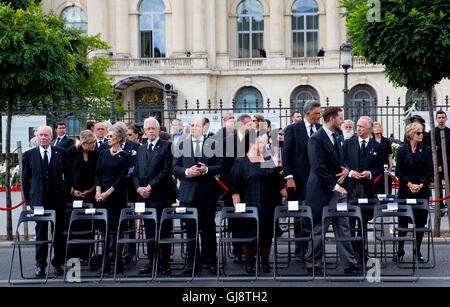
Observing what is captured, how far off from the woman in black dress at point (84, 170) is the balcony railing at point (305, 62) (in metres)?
33.6

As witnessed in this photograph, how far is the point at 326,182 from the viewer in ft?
30.2

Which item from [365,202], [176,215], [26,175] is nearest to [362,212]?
[365,202]

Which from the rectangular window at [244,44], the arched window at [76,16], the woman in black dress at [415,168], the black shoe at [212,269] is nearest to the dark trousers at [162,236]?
the black shoe at [212,269]

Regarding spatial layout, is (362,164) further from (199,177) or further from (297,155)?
(199,177)

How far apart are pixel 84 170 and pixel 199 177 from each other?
6.78 feet

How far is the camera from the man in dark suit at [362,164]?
10.4 metres

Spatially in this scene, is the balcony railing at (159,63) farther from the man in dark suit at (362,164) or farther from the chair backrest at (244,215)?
the chair backrest at (244,215)

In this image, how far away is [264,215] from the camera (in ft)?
31.0

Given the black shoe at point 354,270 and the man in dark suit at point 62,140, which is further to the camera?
the man in dark suit at point 62,140

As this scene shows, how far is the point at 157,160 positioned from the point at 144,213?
82 centimetres

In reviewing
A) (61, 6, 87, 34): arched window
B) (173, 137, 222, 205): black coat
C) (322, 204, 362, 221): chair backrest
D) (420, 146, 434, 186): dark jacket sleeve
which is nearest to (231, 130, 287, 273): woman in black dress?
(173, 137, 222, 205): black coat

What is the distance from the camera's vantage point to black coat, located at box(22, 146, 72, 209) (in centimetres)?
986

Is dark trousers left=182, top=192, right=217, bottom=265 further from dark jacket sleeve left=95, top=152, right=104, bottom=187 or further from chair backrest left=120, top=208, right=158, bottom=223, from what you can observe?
dark jacket sleeve left=95, top=152, right=104, bottom=187
